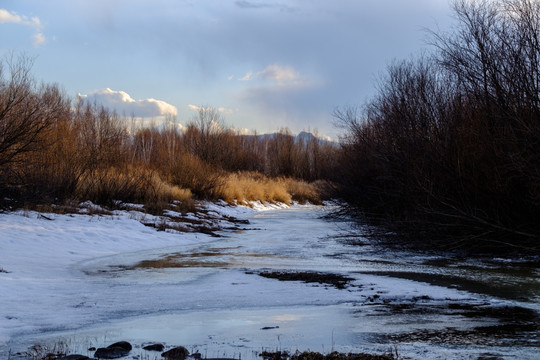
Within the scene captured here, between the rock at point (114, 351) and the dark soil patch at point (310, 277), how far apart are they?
3618 mm

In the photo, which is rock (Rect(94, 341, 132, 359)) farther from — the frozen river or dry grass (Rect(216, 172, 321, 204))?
dry grass (Rect(216, 172, 321, 204))

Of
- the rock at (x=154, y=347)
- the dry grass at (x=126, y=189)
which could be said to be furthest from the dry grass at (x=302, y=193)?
the rock at (x=154, y=347)

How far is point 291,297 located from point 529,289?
3086mm

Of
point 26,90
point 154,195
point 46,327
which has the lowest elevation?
point 46,327

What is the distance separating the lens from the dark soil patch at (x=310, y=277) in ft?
24.3

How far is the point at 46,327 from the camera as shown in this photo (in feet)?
16.3

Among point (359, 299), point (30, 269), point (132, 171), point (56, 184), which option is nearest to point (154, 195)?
point (132, 171)

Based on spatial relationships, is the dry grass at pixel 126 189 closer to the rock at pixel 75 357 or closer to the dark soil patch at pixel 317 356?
the rock at pixel 75 357

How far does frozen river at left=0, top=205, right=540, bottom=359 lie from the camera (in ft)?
14.5

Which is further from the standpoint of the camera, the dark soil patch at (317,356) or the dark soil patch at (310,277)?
the dark soil patch at (310,277)

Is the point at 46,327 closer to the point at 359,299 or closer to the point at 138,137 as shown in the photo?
the point at 359,299

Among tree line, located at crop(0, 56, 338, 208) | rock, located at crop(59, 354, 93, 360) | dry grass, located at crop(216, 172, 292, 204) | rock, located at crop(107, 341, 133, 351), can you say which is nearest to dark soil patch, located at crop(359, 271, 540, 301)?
rock, located at crop(107, 341, 133, 351)

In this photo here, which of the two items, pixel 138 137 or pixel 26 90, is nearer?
pixel 26 90

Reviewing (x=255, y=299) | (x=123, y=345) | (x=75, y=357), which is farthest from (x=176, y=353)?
(x=255, y=299)
